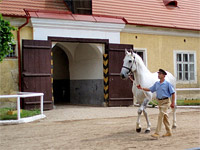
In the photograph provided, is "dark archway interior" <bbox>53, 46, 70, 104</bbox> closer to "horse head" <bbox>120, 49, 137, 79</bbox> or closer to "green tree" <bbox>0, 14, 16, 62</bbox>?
"green tree" <bbox>0, 14, 16, 62</bbox>

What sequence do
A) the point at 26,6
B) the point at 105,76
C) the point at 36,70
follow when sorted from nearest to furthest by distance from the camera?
the point at 36,70 → the point at 26,6 → the point at 105,76

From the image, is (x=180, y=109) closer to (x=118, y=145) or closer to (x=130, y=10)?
(x=130, y=10)

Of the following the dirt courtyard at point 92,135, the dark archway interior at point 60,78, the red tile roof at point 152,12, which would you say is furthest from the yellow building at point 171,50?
the dirt courtyard at point 92,135

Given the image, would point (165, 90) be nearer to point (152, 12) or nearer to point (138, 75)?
point (138, 75)

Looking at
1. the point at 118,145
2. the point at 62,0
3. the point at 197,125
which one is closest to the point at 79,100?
the point at 62,0

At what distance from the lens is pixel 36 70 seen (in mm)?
13367

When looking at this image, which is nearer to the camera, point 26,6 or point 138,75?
point 138,75

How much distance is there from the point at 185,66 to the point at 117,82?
4517mm

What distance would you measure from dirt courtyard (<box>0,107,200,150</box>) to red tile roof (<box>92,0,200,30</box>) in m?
6.20

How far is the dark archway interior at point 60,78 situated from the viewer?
19.2 m

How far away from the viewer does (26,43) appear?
13227 mm

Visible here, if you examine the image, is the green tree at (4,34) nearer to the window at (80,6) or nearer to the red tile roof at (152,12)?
the window at (80,6)

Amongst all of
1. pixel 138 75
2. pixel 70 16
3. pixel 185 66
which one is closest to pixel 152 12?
pixel 185 66

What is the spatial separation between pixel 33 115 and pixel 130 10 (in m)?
7.96
